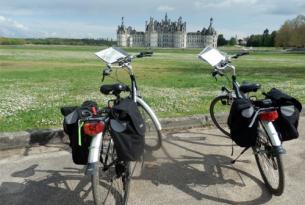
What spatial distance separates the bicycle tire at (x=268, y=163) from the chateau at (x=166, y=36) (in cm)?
17009

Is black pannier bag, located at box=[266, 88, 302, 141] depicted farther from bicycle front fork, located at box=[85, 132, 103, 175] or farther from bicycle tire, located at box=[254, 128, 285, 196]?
bicycle front fork, located at box=[85, 132, 103, 175]

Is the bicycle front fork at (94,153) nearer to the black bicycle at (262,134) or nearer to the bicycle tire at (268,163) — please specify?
the black bicycle at (262,134)

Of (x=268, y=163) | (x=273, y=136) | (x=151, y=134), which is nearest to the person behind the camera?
(x=273, y=136)

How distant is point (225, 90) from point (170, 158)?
150 cm

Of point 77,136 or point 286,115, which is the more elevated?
point 286,115

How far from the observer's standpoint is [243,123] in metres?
4.36

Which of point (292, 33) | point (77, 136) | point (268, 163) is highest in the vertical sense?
point (292, 33)

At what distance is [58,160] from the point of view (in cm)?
566

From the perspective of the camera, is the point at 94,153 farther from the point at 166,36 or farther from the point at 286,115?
the point at 166,36

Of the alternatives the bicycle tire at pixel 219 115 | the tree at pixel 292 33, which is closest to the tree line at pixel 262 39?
the tree at pixel 292 33

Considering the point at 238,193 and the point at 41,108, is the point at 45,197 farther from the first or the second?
the point at 41,108

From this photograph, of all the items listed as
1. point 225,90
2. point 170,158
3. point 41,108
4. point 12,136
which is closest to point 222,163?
point 170,158

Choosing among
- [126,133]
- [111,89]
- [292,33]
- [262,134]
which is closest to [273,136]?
[262,134]

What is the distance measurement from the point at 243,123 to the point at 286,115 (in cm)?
53
